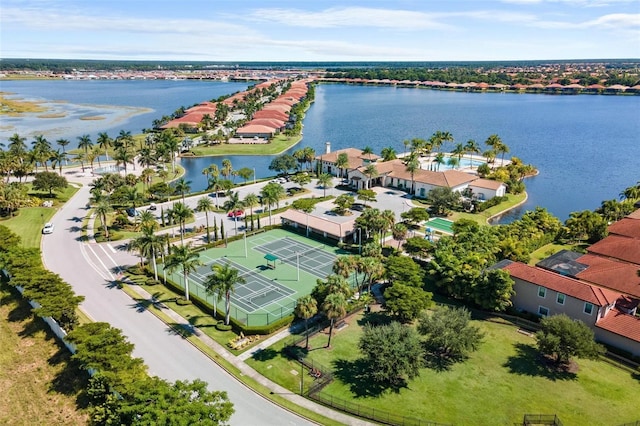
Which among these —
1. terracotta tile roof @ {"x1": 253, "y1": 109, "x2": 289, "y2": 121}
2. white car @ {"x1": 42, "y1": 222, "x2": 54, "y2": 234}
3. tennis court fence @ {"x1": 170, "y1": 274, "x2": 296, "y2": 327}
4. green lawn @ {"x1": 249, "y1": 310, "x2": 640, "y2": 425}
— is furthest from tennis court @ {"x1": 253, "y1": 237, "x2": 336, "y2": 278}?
terracotta tile roof @ {"x1": 253, "y1": 109, "x2": 289, "y2": 121}

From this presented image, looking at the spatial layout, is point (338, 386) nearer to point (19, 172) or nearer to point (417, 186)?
point (417, 186)

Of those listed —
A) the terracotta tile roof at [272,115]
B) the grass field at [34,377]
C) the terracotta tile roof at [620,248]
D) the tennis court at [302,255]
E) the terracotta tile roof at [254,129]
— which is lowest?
the grass field at [34,377]

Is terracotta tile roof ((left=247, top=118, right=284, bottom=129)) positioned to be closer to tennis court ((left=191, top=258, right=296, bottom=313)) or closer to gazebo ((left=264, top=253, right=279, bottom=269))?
gazebo ((left=264, top=253, right=279, bottom=269))

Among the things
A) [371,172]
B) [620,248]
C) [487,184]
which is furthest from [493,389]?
[487,184]

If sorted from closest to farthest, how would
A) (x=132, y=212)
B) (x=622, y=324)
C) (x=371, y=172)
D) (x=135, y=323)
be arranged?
(x=622, y=324) → (x=135, y=323) → (x=132, y=212) → (x=371, y=172)

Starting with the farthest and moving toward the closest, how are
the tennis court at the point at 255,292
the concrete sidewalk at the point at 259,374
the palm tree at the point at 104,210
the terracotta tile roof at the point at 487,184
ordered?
the terracotta tile roof at the point at 487,184
the palm tree at the point at 104,210
the tennis court at the point at 255,292
the concrete sidewalk at the point at 259,374

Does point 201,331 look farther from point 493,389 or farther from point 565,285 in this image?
point 565,285

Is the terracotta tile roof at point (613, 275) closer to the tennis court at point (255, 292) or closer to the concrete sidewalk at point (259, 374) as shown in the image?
the concrete sidewalk at point (259, 374)

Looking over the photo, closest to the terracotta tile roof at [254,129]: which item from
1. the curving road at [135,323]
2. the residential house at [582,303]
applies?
the curving road at [135,323]
